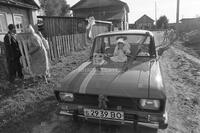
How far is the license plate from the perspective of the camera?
7.37 feet

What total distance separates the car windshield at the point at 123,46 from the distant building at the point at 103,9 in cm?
2565

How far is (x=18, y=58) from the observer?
5180mm

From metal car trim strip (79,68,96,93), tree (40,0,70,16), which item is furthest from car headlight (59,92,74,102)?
tree (40,0,70,16)

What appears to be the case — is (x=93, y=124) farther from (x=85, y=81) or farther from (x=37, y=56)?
(x=37, y=56)

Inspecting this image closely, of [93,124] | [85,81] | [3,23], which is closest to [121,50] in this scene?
[85,81]

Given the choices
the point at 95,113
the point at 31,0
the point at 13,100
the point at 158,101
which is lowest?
the point at 13,100

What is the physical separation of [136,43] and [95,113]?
1840 millimetres

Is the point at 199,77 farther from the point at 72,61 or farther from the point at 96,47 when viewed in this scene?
the point at 72,61

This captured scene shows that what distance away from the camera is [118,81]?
2.33 m

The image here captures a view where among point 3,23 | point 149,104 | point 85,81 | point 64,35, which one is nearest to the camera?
point 149,104

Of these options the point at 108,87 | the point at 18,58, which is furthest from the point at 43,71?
the point at 108,87

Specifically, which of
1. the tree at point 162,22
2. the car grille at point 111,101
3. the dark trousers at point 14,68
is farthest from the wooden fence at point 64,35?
the tree at point 162,22

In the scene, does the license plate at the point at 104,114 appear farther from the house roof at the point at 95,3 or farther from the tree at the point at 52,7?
the tree at the point at 52,7

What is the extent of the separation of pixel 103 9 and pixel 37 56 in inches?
1122
